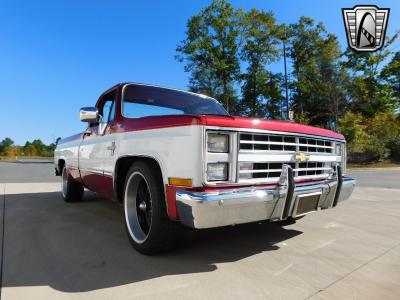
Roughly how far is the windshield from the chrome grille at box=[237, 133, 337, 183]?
1361 millimetres

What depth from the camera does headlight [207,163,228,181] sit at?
252 cm

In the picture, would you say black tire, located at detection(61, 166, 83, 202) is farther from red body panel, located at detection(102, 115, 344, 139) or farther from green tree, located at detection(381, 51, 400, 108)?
green tree, located at detection(381, 51, 400, 108)

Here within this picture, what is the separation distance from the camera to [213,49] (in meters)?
31.5

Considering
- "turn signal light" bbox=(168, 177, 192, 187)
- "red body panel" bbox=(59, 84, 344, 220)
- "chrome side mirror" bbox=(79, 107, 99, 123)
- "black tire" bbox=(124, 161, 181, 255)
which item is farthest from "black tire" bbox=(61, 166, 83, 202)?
"turn signal light" bbox=(168, 177, 192, 187)

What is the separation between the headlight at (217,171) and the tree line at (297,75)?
23.8 meters

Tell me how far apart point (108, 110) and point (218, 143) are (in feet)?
8.28

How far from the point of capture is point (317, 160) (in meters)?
3.41

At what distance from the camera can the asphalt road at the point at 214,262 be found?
234cm

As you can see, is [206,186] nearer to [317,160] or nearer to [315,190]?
[315,190]

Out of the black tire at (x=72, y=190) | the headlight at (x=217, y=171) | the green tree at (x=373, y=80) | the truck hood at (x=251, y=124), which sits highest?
the green tree at (x=373, y=80)

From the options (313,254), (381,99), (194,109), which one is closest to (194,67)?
(381,99)

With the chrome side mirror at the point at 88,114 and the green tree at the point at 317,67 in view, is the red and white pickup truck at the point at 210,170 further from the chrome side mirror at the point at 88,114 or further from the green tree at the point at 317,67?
the green tree at the point at 317,67

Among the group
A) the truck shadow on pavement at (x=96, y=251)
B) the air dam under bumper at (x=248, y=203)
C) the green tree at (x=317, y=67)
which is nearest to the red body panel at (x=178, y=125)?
the air dam under bumper at (x=248, y=203)

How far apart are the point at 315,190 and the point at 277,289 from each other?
1.08 meters
